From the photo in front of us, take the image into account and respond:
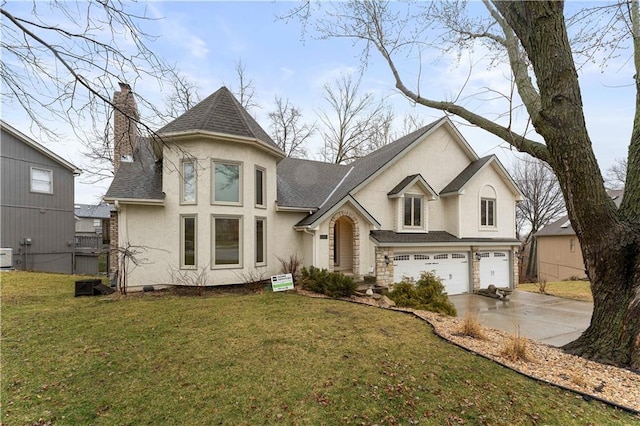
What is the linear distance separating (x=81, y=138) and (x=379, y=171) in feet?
37.8

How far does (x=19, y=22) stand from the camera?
11.3 feet

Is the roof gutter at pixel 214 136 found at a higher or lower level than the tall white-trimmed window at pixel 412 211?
higher

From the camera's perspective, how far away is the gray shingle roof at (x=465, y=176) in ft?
49.7

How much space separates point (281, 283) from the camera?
10539 millimetres

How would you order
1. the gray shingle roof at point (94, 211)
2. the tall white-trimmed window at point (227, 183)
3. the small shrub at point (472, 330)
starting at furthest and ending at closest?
1. the gray shingle roof at point (94, 211)
2. the tall white-trimmed window at point (227, 183)
3. the small shrub at point (472, 330)

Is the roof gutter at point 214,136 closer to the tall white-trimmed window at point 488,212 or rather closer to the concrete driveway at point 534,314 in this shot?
the concrete driveway at point 534,314

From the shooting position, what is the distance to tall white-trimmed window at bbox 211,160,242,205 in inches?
422

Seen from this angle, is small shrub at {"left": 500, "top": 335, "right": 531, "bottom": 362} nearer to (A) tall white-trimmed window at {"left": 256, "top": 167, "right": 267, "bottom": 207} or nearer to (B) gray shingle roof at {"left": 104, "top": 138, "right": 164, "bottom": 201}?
(A) tall white-trimmed window at {"left": 256, "top": 167, "right": 267, "bottom": 207}

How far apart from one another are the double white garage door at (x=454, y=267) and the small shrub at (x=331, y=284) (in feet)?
11.5

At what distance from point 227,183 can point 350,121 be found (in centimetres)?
1810

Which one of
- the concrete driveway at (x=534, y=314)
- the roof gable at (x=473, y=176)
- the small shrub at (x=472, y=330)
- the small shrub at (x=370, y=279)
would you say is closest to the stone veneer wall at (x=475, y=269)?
the concrete driveway at (x=534, y=314)

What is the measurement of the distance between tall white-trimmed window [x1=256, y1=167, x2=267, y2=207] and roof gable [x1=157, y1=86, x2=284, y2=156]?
1.03 metres

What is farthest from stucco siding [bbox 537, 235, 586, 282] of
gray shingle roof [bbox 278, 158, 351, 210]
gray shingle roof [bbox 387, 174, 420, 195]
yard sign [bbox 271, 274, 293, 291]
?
yard sign [bbox 271, 274, 293, 291]

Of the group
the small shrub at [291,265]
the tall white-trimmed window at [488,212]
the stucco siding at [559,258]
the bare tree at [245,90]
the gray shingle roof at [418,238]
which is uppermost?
the bare tree at [245,90]
